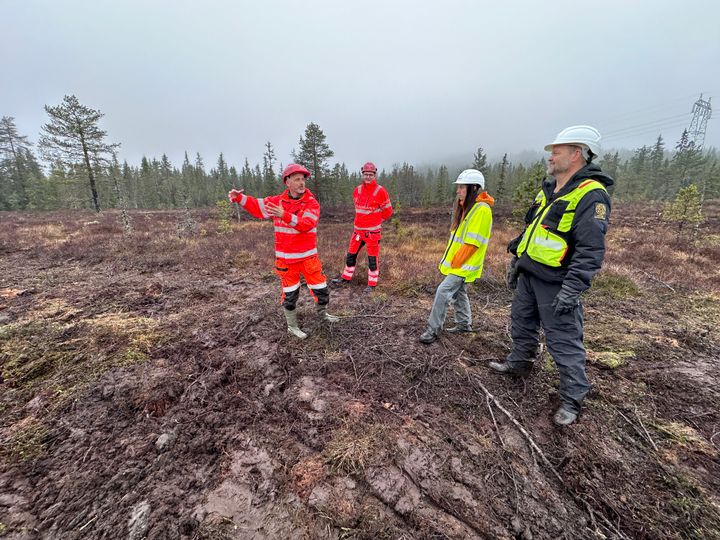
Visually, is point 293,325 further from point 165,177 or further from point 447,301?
point 165,177

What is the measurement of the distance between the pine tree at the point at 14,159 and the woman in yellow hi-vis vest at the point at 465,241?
48.9 meters

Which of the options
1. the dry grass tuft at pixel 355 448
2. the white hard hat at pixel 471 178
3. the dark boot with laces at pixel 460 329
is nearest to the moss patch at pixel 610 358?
the dark boot with laces at pixel 460 329

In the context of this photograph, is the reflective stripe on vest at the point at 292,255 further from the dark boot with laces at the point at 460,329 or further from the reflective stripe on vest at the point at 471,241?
the dark boot with laces at the point at 460,329

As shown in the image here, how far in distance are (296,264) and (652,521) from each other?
12.4 feet

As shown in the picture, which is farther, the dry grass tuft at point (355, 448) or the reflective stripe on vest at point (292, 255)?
the reflective stripe on vest at point (292, 255)

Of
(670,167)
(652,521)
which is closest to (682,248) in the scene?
(652,521)

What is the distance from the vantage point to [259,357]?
11.4 feet

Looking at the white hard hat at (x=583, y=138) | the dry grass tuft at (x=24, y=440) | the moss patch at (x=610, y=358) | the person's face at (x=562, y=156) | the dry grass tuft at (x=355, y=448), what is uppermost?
the white hard hat at (x=583, y=138)

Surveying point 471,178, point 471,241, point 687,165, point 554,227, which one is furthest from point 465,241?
point 687,165

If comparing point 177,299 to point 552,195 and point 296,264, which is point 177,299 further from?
point 552,195

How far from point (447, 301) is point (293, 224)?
2172 millimetres

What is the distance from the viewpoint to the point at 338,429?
2406 mm

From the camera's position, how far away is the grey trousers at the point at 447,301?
360cm

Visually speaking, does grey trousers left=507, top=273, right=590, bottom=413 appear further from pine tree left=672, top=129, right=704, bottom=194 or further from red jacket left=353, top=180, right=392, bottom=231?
pine tree left=672, top=129, right=704, bottom=194
